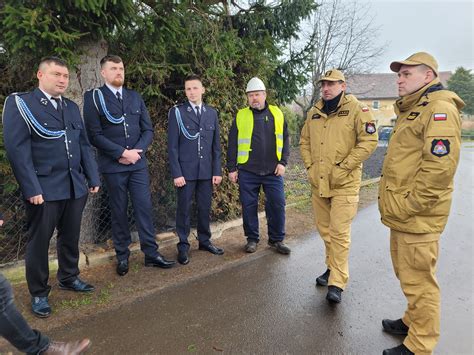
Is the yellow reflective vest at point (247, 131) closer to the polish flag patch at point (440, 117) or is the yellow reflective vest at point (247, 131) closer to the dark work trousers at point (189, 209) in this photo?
the dark work trousers at point (189, 209)

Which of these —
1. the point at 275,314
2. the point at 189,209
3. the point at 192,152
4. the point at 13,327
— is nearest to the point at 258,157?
the point at 192,152

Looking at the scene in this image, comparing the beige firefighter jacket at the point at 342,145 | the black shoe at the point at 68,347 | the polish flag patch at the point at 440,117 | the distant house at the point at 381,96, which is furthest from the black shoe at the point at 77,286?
the distant house at the point at 381,96

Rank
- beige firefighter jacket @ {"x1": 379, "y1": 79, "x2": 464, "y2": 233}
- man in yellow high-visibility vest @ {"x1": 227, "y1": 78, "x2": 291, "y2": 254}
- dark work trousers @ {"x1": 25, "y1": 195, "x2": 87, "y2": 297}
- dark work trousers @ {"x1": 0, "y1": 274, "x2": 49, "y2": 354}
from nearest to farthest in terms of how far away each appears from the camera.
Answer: dark work trousers @ {"x1": 0, "y1": 274, "x2": 49, "y2": 354} < beige firefighter jacket @ {"x1": 379, "y1": 79, "x2": 464, "y2": 233} < dark work trousers @ {"x1": 25, "y1": 195, "x2": 87, "y2": 297} < man in yellow high-visibility vest @ {"x1": 227, "y1": 78, "x2": 291, "y2": 254}

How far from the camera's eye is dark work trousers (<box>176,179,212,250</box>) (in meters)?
4.41

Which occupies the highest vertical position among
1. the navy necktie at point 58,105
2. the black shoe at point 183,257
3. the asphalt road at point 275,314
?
the navy necktie at point 58,105

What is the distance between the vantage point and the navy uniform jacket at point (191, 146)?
4258 mm

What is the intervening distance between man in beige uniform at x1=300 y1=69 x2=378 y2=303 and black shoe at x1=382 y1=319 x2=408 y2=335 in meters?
0.52

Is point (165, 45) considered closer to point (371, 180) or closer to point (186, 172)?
point (186, 172)

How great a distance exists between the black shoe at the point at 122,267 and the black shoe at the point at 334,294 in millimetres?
2303

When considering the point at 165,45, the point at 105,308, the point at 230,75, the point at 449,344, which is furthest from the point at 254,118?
the point at 449,344

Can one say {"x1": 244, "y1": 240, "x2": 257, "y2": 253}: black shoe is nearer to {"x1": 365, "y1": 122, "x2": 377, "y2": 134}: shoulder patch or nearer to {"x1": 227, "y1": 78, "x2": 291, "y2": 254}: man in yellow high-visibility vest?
{"x1": 227, "y1": 78, "x2": 291, "y2": 254}: man in yellow high-visibility vest

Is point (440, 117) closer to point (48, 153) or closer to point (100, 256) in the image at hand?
point (48, 153)

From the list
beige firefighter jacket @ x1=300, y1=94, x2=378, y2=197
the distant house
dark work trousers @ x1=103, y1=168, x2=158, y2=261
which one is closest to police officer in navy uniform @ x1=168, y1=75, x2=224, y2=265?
dark work trousers @ x1=103, y1=168, x2=158, y2=261

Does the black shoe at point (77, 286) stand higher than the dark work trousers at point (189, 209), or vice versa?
the dark work trousers at point (189, 209)
